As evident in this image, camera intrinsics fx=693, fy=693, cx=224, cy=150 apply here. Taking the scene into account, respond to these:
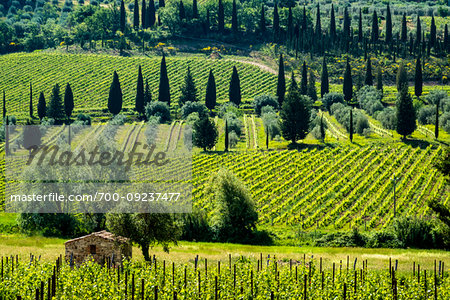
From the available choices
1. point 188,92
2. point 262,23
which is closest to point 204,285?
point 188,92

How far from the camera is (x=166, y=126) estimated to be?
96.2 meters

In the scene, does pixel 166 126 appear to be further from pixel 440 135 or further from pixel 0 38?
pixel 0 38

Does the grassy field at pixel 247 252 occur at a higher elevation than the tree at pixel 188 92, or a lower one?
lower

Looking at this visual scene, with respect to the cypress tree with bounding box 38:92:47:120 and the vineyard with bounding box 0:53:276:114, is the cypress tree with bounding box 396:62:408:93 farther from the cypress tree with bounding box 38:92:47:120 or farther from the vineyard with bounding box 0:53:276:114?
the cypress tree with bounding box 38:92:47:120

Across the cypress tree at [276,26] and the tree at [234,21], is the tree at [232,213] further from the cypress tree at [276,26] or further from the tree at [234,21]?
the tree at [234,21]

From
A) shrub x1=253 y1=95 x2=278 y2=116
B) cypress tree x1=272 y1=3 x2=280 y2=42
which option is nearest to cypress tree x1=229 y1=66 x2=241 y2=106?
shrub x1=253 y1=95 x2=278 y2=116

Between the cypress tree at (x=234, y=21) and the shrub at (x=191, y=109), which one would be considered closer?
the shrub at (x=191, y=109)

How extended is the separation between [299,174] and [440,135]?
2399 centimetres

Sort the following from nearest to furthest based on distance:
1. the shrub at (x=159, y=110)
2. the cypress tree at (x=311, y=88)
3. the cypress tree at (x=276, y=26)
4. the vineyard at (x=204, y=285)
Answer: the vineyard at (x=204, y=285)
the shrub at (x=159, y=110)
the cypress tree at (x=311, y=88)
the cypress tree at (x=276, y=26)

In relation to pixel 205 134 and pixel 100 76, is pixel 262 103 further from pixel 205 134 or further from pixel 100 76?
pixel 100 76

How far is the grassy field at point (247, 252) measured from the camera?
Answer: 3997cm

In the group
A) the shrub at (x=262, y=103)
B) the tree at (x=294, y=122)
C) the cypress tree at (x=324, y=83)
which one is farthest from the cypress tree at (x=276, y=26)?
the tree at (x=294, y=122)

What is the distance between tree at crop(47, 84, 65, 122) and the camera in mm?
102625

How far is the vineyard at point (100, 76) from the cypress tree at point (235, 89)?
6.58 m
